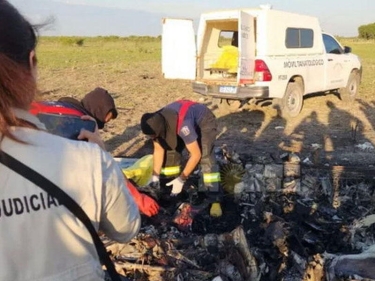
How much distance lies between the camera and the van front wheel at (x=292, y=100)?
11.7m

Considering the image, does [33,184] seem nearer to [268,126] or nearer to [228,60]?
[268,126]

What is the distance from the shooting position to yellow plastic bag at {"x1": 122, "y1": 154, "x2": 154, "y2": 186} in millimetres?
6016

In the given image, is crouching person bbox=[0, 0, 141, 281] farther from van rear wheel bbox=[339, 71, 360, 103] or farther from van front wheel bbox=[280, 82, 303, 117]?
van rear wheel bbox=[339, 71, 360, 103]

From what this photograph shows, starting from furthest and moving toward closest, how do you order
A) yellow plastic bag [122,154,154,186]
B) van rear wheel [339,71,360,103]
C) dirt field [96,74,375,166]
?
van rear wheel [339,71,360,103]
dirt field [96,74,375,166]
yellow plastic bag [122,154,154,186]

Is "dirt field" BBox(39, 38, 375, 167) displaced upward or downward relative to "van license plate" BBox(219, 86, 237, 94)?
downward

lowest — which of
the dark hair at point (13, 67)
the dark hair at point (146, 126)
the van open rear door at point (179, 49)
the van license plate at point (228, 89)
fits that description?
the van license plate at point (228, 89)

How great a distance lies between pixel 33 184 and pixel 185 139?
4247mm

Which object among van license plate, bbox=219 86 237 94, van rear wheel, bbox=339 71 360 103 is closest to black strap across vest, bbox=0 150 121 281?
van license plate, bbox=219 86 237 94

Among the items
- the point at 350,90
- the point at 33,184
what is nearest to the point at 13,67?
the point at 33,184

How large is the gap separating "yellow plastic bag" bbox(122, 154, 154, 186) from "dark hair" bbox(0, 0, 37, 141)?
468cm

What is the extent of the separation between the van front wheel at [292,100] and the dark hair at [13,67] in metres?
10.6

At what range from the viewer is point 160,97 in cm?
1566

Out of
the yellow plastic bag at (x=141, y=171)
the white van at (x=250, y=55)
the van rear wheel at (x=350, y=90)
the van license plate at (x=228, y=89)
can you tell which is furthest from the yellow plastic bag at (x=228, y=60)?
the yellow plastic bag at (x=141, y=171)

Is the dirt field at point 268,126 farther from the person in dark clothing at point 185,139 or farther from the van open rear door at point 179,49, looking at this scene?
the van open rear door at point 179,49
